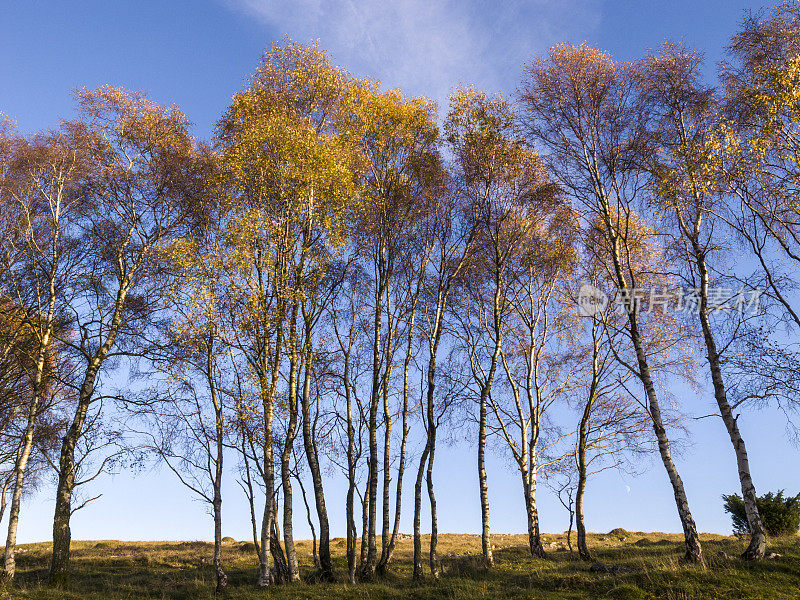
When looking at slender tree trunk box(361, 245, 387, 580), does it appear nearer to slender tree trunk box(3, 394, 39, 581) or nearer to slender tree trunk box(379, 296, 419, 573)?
slender tree trunk box(379, 296, 419, 573)

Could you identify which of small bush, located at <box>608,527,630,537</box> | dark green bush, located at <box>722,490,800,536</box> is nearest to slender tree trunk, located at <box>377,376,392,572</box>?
dark green bush, located at <box>722,490,800,536</box>

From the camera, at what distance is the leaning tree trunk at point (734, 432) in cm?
1406

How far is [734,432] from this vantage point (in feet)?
49.4

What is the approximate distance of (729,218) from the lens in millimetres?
16703

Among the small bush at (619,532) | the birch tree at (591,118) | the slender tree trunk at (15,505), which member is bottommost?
the small bush at (619,532)

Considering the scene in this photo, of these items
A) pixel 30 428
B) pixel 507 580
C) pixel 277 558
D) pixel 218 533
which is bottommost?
pixel 507 580

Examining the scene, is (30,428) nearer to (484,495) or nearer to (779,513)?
(484,495)

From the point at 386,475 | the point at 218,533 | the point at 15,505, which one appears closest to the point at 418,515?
the point at 386,475

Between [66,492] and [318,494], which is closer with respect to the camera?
[66,492]

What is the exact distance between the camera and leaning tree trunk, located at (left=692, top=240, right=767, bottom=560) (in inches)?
554

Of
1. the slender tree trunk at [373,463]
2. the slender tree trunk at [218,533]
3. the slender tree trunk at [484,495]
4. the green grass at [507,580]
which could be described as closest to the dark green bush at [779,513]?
the green grass at [507,580]

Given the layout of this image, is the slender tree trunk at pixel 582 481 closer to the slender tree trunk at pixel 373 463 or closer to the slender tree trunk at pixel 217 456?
the slender tree trunk at pixel 373 463

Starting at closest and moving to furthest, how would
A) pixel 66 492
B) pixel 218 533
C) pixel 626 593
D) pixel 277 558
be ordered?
pixel 626 593 < pixel 66 492 < pixel 218 533 < pixel 277 558

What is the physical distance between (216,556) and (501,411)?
1233cm
